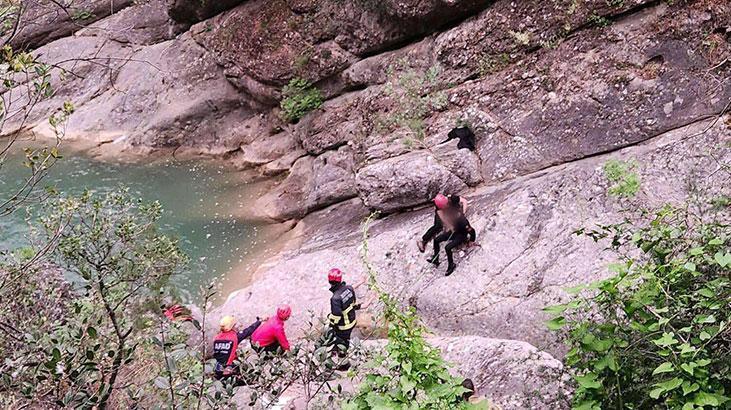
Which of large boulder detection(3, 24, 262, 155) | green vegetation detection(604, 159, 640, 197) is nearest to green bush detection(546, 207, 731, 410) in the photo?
green vegetation detection(604, 159, 640, 197)

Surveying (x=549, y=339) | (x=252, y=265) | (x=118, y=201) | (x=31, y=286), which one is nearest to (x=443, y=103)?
(x=252, y=265)

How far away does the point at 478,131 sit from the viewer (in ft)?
42.8

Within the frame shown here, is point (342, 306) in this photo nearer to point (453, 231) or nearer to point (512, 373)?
point (453, 231)

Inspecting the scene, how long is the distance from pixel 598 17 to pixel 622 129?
255 cm

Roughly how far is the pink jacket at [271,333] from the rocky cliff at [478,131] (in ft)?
8.47

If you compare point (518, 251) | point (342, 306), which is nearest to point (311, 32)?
point (518, 251)

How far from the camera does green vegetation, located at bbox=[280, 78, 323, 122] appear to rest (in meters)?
17.1

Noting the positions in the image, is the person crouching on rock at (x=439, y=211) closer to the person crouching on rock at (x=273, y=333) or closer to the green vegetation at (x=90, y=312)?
the person crouching on rock at (x=273, y=333)

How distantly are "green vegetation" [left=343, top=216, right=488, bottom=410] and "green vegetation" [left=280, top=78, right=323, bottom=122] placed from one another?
13.0m

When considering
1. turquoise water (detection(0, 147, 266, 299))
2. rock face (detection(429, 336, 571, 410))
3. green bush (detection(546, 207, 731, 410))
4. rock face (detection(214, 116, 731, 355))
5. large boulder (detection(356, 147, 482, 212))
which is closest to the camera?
green bush (detection(546, 207, 731, 410))

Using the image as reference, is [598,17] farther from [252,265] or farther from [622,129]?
[252,265]

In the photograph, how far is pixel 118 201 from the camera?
752 centimetres

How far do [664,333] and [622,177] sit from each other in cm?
664

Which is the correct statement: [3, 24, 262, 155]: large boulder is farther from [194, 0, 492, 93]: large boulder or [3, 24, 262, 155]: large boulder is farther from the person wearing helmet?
the person wearing helmet
